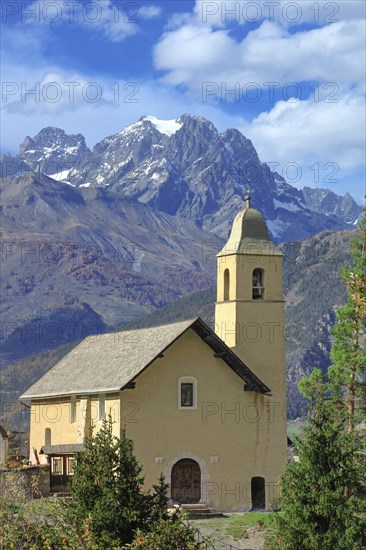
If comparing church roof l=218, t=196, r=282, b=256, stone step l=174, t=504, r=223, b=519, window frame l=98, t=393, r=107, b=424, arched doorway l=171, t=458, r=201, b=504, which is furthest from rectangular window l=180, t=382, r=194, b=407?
church roof l=218, t=196, r=282, b=256

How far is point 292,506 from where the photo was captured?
38.5 metres

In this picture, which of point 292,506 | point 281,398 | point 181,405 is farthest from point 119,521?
point 281,398

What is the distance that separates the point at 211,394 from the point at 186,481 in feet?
14.7

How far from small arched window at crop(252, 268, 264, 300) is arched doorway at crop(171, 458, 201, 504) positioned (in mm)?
9791

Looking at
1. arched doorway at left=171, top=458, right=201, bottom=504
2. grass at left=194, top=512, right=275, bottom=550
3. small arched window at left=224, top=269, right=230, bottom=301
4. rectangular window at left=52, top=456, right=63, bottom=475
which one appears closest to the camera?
grass at left=194, top=512, right=275, bottom=550

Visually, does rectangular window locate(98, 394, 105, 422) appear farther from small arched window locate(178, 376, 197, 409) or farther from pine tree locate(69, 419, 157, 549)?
pine tree locate(69, 419, 157, 549)

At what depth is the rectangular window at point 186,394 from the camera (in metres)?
58.6

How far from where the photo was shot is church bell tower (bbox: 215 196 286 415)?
6197 centimetres

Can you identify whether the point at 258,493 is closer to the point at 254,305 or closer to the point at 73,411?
the point at 254,305

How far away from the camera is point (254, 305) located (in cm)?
6212

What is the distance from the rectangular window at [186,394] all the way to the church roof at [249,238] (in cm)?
810

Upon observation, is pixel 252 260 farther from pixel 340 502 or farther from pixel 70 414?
pixel 340 502

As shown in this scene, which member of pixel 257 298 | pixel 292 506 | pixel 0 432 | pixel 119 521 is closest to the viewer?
pixel 119 521

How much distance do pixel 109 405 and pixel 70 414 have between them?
7143 millimetres
